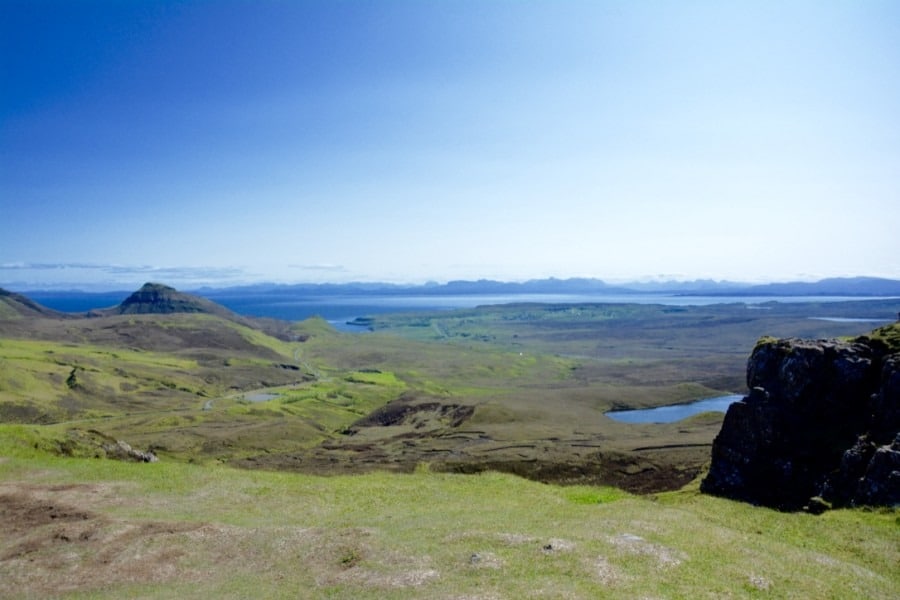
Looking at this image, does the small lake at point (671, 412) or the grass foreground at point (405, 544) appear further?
the small lake at point (671, 412)

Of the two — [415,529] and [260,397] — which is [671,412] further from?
[415,529]

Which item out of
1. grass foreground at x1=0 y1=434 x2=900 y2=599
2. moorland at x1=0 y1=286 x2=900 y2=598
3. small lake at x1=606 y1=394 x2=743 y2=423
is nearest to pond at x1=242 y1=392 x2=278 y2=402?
moorland at x1=0 y1=286 x2=900 y2=598

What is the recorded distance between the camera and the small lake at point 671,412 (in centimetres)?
13975

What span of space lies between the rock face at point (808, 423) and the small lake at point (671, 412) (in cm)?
8724

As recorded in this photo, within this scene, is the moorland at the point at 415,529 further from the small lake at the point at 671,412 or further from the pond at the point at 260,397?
the pond at the point at 260,397

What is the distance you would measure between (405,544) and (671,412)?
13360 centimetres

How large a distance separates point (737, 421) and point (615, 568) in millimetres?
31775

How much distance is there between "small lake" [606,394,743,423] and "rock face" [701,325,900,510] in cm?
8724

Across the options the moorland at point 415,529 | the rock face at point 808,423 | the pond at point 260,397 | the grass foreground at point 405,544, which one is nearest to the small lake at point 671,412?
the moorland at point 415,529

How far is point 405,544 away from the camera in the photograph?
28.9 m

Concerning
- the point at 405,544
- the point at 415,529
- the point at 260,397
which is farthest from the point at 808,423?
the point at 260,397

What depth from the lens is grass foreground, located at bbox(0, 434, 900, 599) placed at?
932 inches

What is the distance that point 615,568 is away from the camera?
79.1 ft

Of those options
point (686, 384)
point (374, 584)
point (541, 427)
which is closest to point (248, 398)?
point (541, 427)
